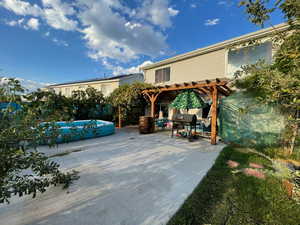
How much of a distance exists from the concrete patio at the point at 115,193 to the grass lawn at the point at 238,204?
0.24m

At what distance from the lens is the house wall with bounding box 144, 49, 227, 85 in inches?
349

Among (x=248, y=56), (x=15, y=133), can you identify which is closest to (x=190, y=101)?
(x=248, y=56)

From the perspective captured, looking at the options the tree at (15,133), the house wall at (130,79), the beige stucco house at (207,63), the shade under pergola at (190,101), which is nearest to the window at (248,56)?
the beige stucco house at (207,63)

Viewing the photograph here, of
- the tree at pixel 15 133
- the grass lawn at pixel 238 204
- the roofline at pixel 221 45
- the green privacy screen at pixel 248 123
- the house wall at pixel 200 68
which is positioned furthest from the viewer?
the house wall at pixel 200 68

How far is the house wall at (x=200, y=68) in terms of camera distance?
8.87 meters

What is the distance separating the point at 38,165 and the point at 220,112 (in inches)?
313

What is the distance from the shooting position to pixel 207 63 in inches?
373

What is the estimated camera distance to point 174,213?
6.99 ft

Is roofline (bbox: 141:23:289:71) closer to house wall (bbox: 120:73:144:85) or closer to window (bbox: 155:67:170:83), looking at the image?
window (bbox: 155:67:170:83)

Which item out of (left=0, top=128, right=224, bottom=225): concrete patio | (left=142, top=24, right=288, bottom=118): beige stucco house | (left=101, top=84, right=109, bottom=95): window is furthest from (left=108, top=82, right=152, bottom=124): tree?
(left=101, top=84, right=109, bottom=95): window

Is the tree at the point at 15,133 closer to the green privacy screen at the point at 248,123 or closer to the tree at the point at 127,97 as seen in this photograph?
the green privacy screen at the point at 248,123

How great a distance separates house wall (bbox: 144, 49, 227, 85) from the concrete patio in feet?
23.2

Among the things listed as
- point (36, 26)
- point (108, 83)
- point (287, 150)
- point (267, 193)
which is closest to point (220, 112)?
point (287, 150)

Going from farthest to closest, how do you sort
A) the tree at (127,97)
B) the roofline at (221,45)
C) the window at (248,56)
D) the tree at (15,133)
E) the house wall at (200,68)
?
1. the tree at (127,97)
2. the house wall at (200,68)
3. the window at (248,56)
4. the roofline at (221,45)
5. the tree at (15,133)
